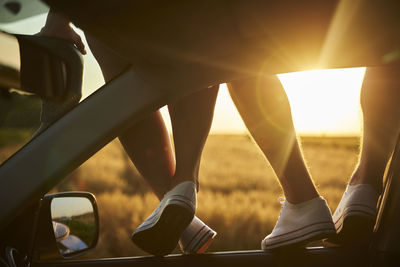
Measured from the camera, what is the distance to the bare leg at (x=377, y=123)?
4.42 ft

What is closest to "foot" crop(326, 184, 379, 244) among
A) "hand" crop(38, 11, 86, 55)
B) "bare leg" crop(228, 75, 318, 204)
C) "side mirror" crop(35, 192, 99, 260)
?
"bare leg" crop(228, 75, 318, 204)

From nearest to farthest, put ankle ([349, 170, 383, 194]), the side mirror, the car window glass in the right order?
1. the car window glass
2. the side mirror
3. ankle ([349, 170, 383, 194])

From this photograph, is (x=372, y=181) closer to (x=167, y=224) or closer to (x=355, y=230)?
(x=355, y=230)

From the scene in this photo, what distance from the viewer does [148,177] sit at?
1557 mm

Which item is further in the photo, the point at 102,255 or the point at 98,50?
the point at 102,255

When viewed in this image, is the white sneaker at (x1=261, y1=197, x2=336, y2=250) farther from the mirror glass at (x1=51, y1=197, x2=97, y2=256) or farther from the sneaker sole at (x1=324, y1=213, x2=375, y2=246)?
the mirror glass at (x1=51, y1=197, x2=97, y2=256)

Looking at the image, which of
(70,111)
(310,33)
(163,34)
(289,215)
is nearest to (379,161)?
(289,215)

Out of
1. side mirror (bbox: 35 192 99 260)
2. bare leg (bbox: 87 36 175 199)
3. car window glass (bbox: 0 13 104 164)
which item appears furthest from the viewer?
bare leg (bbox: 87 36 175 199)

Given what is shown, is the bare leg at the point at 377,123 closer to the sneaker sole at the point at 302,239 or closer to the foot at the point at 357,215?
the foot at the point at 357,215

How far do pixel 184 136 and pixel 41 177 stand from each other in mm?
598

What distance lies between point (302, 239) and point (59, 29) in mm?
896

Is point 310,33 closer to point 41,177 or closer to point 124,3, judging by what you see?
point 124,3

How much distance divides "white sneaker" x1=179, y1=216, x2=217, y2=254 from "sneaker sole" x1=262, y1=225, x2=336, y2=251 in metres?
0.20

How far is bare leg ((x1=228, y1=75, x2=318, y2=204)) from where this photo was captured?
1.32 m
